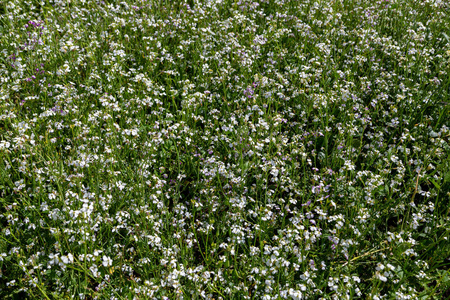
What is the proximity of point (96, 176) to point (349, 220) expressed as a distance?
2500 mm

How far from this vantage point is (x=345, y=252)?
11.3 feet

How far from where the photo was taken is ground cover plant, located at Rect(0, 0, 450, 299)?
3330 millimetres

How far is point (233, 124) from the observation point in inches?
183

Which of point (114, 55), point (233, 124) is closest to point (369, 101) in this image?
point (233, 124)

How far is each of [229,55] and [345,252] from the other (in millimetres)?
3438

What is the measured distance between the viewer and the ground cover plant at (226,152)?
333 centimetres

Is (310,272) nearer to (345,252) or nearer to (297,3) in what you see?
(345,252)

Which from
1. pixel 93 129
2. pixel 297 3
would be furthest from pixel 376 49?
pixel 93 129

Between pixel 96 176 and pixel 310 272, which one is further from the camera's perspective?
pixel 96 176

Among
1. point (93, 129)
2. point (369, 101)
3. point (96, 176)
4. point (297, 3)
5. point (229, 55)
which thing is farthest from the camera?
point (297, 3)

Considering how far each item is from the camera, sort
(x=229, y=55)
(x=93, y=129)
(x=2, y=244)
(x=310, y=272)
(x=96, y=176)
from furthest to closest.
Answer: (x=229, y=55) → (x=93, y=129) → (x=96, y=176) → (x=2, y=244) → (x=310, y=272)

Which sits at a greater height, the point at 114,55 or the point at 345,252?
the point at 114,55

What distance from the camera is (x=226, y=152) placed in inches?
178

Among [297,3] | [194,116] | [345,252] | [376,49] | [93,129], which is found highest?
[297,3]
